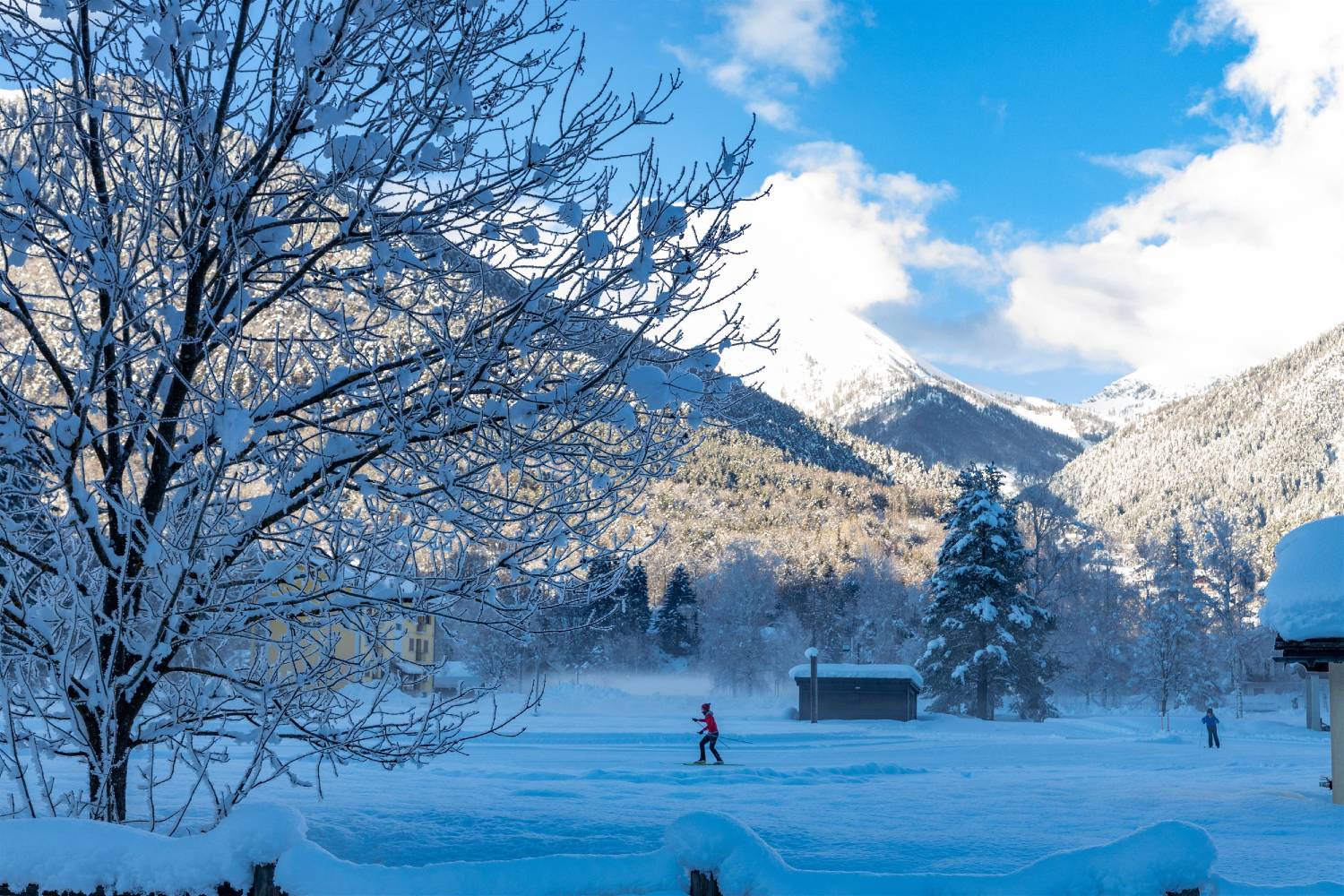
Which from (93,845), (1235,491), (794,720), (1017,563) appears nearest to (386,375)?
(93,845)

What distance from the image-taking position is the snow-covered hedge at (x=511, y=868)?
3463mm

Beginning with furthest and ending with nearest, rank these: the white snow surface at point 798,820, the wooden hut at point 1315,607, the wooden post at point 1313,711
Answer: the wooden post at point 1313,711 → the wooden hut at point 1315,607 → the white snow surface at point 798,820

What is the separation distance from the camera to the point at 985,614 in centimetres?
4122

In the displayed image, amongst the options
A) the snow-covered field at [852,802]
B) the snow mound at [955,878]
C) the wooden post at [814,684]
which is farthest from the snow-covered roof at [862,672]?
the snow mound at [955,878]

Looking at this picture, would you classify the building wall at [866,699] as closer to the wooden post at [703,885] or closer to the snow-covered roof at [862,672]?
the snow-covered roof at [862,672]

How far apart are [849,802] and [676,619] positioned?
232ft

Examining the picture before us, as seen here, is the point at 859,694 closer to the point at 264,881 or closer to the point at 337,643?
the point at 337,643

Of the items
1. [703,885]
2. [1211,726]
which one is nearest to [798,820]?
[703,885]

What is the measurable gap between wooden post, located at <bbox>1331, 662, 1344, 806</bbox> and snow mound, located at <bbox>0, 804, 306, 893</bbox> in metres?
14.4

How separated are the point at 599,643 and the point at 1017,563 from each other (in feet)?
133

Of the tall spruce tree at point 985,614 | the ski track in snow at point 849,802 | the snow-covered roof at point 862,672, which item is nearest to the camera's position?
the ski track in snow at point 849,802

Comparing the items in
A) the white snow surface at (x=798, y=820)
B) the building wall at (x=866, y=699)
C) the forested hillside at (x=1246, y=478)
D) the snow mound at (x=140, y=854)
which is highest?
the forested hillside at (x=1246, y=478)

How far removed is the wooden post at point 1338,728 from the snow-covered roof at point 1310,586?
94cm

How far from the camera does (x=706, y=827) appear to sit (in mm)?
3621
